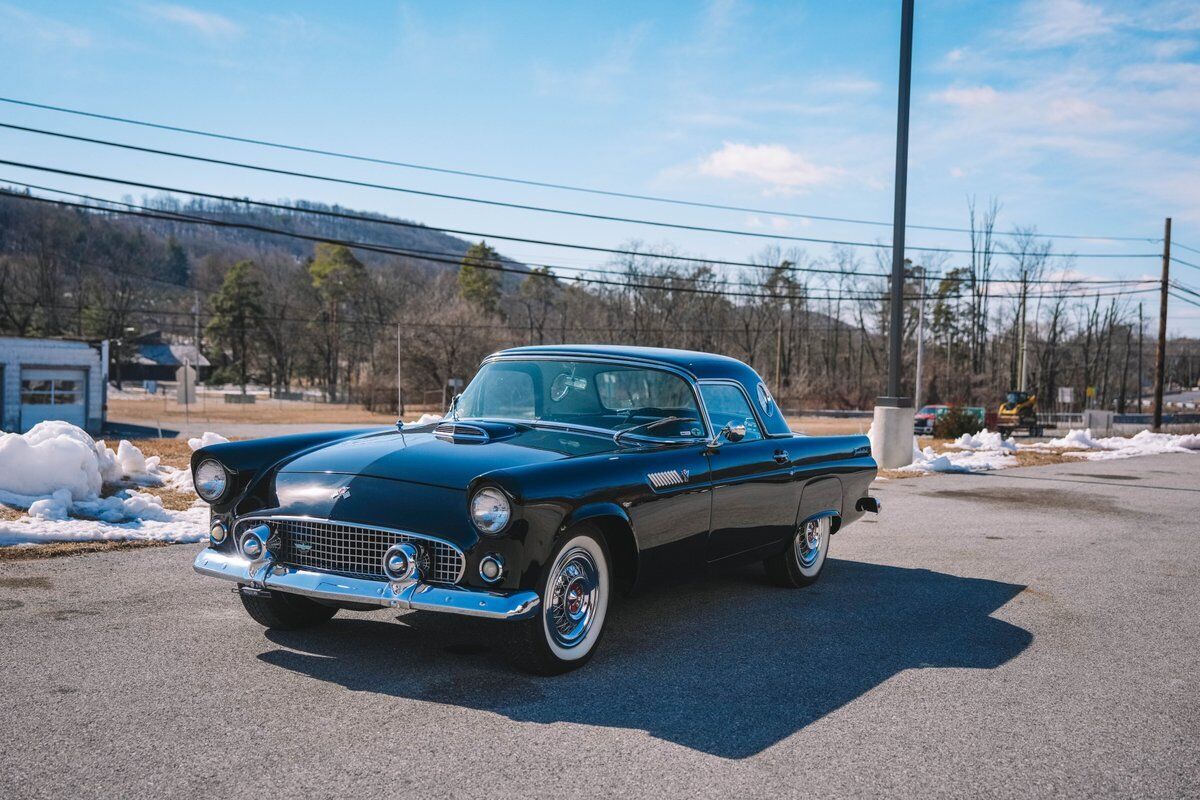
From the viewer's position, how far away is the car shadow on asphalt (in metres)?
4.27

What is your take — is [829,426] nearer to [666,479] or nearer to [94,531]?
[94,531]

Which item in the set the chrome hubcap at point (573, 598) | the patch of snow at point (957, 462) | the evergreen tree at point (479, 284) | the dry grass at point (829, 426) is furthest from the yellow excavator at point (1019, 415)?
the evergreen tree at point (479, 284)

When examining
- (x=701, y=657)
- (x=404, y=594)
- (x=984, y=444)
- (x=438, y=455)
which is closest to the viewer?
(x=404, y=594)

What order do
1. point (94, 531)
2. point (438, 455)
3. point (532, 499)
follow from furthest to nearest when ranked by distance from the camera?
point (94, 531)
point (438, 455)
point (532, 499)

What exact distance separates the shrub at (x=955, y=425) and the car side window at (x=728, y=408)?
29845mm

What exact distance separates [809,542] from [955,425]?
2934cm

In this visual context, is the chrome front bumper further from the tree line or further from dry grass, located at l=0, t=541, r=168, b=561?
the tree line

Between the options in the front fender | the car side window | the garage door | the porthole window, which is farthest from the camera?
the garage door

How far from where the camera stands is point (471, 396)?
6.30m

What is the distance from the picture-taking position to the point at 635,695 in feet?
14.8

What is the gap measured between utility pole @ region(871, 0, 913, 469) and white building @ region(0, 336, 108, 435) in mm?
33347

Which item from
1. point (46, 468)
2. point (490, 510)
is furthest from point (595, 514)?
point (46, 468)

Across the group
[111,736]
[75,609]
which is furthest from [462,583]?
[75,609]

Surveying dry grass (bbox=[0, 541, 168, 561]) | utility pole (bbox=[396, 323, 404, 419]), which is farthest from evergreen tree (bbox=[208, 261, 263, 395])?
dry grass (bbox=[0, 541, 168, 561])
